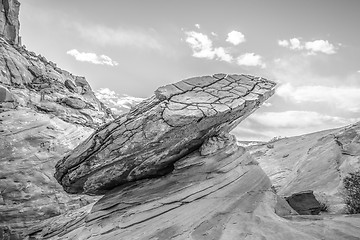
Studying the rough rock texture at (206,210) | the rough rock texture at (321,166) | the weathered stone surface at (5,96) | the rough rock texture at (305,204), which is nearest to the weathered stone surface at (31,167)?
the weathered stone surface at (5,96)

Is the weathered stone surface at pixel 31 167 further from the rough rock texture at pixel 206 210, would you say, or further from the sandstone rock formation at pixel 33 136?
the rough rock texture at pixel 206 210

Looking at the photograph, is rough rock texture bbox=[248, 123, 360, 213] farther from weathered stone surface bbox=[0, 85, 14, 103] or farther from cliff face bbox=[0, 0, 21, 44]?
cliff face bbox=[0, 0, 21, 44]

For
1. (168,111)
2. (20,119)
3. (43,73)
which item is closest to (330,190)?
(168,111)

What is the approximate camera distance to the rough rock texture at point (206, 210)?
8031mm

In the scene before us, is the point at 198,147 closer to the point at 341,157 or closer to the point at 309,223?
the point at 309,223

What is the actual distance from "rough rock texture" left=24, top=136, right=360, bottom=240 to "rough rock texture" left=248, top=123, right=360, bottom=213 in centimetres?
337

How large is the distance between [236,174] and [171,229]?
3524 millimetres

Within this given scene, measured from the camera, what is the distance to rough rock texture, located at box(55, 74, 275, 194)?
1007 cm

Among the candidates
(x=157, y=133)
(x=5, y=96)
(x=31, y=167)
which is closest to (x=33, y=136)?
(x=31, y=167)

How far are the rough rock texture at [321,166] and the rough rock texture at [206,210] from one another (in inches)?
133

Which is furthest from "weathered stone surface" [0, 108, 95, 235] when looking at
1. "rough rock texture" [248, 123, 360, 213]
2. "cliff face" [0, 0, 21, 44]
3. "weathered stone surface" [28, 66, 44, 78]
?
"cliff face" [0, 0, 21, 44]

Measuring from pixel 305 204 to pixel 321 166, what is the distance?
4.58m

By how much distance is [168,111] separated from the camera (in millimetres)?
10156

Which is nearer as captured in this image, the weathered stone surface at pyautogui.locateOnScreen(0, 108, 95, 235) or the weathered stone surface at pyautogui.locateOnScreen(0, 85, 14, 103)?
the weathered stone surface at pyautogui.locateOnScreen(0, 108, 95, 235)
